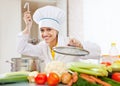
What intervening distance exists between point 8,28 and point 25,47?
0.94 meters

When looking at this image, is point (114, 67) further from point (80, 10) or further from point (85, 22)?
point (80, 10)

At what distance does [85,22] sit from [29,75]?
1.18 metres

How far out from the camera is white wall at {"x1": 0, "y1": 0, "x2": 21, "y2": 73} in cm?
223

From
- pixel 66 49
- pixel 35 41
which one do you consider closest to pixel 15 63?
pixel 66 49

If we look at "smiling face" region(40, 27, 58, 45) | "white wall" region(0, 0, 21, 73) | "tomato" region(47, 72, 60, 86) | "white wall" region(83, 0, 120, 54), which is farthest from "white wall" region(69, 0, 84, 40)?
"tomato" region(47, 72, 60, 86)

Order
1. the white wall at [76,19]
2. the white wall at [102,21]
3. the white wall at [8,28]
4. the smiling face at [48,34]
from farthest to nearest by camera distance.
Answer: the white wall at [8,28]
the white wall at [76,19]
the white wall at [102,21]
the smiling face at [48,34]

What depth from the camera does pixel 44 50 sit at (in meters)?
1.46

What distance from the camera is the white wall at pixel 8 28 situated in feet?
7.32

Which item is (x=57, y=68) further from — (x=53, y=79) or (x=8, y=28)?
(x=8, y=28)

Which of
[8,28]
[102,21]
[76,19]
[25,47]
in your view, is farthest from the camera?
[8,28]

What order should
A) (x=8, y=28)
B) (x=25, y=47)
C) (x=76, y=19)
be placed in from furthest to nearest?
(x=8, y=28)
(x=76, y=19)
(x=25, y=47)

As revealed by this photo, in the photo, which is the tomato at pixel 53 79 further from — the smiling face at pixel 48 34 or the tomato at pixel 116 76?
the smiling face at pixel 48 34

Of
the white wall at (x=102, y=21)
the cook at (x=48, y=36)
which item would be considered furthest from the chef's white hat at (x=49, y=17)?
the white wall at (x=102, y=21)

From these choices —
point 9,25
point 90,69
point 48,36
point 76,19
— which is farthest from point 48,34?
point 9,25
